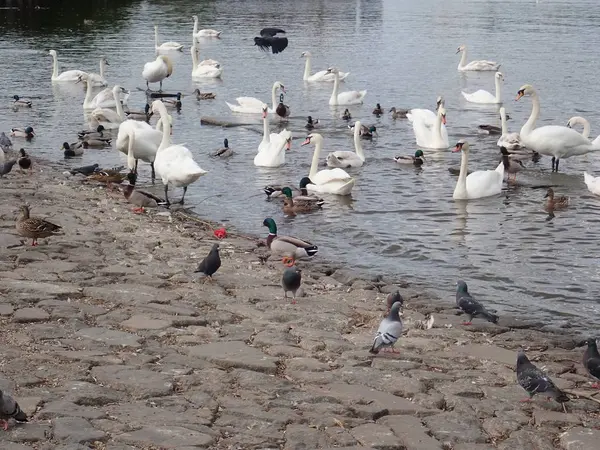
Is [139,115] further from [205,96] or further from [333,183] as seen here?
[333,183]

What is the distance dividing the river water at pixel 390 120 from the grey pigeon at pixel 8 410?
6.17m

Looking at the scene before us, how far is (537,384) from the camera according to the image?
7.21 meters

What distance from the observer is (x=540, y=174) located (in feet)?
64.1

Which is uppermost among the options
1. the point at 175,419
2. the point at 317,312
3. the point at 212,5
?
the point at 175,419

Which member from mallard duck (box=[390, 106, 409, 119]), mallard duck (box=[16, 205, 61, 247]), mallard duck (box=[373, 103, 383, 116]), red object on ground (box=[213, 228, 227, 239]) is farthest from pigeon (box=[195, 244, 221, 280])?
mallard duck (box=[373, 103, 383, 116])

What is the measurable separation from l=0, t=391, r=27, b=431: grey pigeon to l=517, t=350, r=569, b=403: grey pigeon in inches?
139

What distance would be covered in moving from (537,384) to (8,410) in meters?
3.65

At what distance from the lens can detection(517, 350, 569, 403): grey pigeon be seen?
7.19 m

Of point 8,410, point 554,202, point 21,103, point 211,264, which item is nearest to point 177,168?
point 211,264

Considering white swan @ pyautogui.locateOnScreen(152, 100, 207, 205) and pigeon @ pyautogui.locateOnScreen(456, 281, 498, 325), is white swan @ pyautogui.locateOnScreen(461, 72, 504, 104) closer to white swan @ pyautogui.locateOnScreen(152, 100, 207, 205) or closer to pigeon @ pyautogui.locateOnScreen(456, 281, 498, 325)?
white swan @ pyautogui.locateOnScreen(152, 100, 207, 205)

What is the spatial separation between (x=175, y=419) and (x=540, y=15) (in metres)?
58.5

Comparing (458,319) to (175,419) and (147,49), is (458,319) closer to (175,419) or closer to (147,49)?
(175,419)

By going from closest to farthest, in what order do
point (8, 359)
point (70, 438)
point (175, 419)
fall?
point (70, 438)
point (175, 419)
point (8, 359)

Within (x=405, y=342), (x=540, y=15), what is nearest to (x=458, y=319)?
(x=405, y=342)
